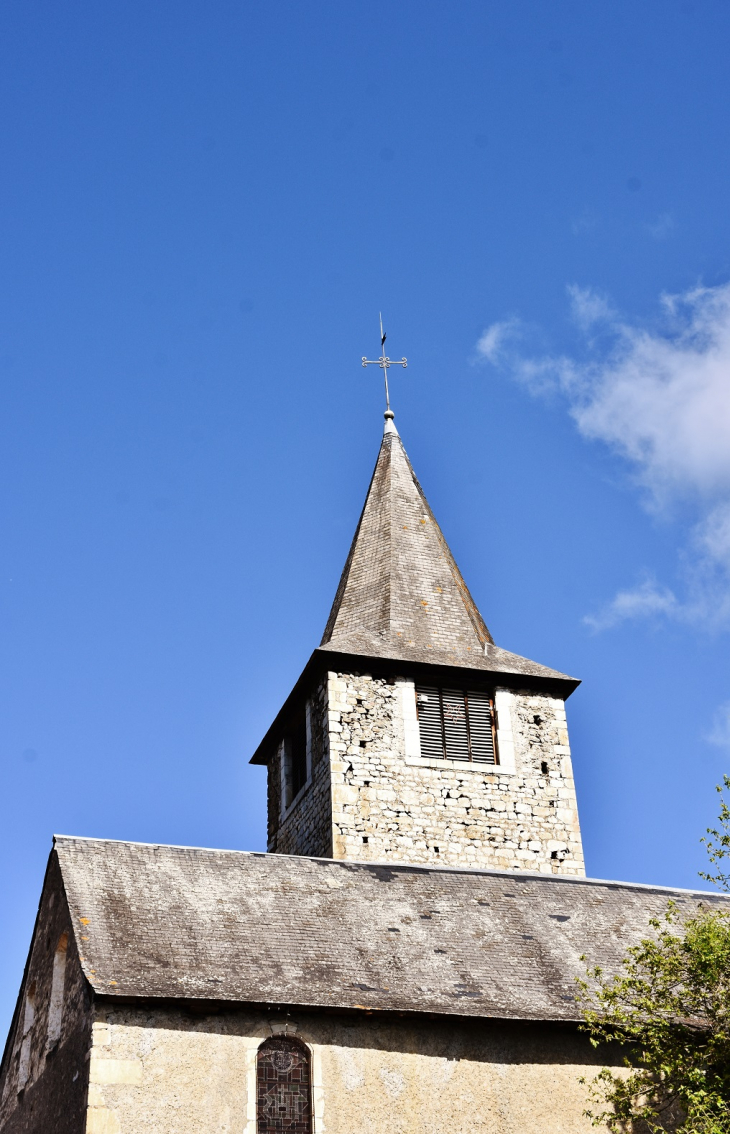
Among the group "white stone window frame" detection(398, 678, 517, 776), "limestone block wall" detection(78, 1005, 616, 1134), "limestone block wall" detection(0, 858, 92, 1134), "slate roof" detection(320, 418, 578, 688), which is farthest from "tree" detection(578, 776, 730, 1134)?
"slate roof" detection(320, 418, 578, 688)

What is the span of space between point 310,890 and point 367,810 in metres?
3.67

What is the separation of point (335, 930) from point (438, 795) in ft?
17.4

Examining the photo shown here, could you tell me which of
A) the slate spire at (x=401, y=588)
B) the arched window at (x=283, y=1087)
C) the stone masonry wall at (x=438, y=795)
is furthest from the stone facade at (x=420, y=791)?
the arched window at (x=283, y=1087)

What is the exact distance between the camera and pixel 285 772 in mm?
24000

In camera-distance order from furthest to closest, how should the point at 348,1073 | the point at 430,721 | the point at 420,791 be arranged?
the point at 430,721
the point at 420,791
the point at 348,1073

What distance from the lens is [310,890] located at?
57.0 feet

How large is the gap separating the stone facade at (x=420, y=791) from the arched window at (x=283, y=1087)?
6.01 meters

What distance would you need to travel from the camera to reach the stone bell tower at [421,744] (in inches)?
831

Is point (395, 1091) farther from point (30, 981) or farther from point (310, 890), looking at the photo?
point (30, 981)

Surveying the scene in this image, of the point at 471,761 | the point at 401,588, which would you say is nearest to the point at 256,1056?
the point at 471,761

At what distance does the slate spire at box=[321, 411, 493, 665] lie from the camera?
76.3 feet

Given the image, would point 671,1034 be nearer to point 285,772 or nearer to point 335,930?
point 335,930

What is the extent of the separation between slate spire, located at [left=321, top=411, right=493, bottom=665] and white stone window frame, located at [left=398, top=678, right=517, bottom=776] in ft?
2.53

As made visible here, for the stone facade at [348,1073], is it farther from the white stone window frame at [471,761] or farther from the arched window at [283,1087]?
the white stone window frame at [471,761]
